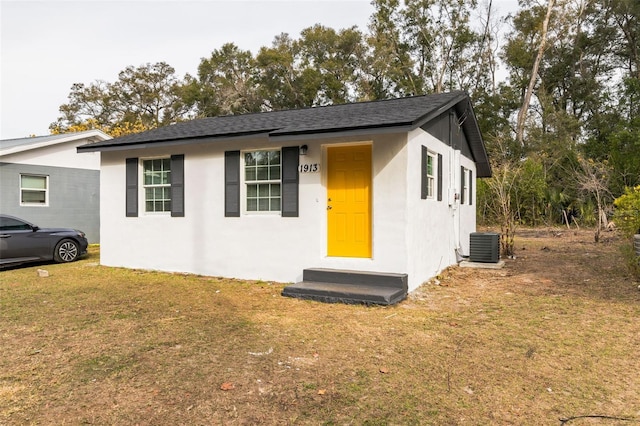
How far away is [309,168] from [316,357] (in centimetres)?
394

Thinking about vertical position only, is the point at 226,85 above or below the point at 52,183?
above

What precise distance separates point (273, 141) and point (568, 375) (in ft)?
17.9

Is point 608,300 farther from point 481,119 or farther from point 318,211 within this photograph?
point 481,119

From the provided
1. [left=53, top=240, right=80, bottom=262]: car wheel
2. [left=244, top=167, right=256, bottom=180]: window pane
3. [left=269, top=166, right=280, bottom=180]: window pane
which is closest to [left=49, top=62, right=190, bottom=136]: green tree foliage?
[left=53, top=240, right=80, bottom=262]: car wheel

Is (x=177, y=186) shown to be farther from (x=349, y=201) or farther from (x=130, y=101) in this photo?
(x=130, y=101)

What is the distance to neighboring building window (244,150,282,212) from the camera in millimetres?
7688

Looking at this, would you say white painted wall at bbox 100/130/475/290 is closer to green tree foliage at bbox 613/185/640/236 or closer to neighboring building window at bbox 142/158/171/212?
neighboring building window at bbox 142/158/171/212

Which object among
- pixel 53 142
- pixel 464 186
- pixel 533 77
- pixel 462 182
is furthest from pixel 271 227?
pixel 533 77

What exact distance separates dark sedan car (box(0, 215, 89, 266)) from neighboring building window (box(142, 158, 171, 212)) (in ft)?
9.23

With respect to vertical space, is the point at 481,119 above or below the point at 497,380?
above

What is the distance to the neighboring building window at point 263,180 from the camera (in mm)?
7688

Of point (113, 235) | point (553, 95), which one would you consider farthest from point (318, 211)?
point (553, 95)

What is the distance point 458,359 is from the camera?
389 centimetres

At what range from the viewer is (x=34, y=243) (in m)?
9.54
